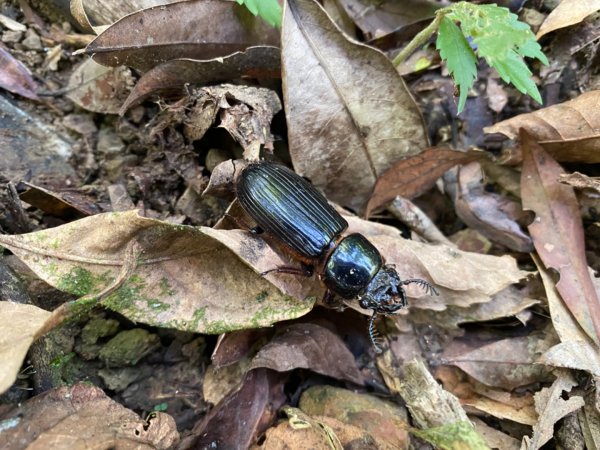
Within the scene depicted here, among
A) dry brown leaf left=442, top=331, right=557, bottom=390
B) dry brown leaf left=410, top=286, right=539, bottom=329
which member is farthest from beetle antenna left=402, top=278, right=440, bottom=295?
dry brown leaf left=442, top=331, right=557, bottom=390

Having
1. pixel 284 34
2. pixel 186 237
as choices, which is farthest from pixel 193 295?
pixel 284 34

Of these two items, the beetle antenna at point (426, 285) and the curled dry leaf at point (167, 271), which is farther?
the beetle antenna at point (426, 285)

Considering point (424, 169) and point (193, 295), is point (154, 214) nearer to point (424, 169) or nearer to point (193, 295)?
point (193, 295)

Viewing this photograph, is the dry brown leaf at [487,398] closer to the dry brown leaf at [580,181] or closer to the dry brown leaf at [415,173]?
the dry brown leaf at [415,173]

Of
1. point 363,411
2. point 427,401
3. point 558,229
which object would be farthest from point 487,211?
point 363,411

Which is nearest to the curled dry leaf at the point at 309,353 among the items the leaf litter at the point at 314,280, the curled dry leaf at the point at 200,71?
the leaf litter at the point at 314,280
